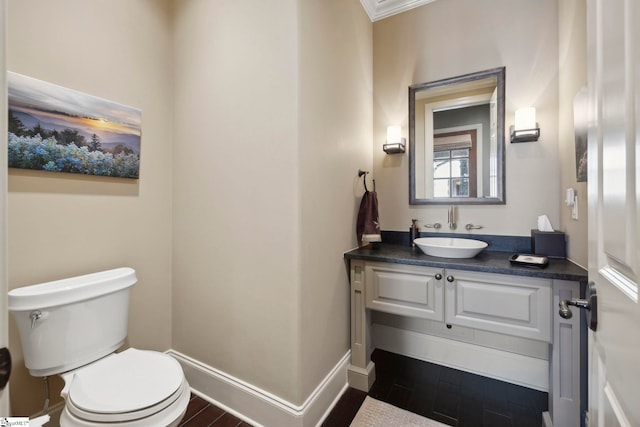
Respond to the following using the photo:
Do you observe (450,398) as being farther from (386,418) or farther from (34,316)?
(34,316)

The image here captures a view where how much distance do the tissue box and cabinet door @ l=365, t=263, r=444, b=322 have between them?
66cm

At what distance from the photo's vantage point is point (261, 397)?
1.50m

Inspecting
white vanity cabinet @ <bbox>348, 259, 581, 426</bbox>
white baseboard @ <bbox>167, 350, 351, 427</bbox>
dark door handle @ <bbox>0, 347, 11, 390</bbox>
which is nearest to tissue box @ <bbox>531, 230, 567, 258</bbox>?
white vanity cabinet @ <bbox>348, 259, 581, 426</bbox>

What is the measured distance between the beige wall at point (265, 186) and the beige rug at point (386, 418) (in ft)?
1.03

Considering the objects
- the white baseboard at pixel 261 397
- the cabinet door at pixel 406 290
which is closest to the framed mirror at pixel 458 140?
the cabinet door at pixel 406 290

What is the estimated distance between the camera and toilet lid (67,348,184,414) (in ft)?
3.30

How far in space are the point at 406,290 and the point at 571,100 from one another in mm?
1438

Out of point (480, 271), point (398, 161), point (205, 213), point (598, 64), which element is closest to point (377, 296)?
point (480, 271)

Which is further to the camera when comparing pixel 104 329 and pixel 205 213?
pixel 205 213

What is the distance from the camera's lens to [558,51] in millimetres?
1715

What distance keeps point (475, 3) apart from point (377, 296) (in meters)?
2.22

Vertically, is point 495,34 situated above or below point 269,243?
above

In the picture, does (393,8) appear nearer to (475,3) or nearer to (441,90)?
(475,3)

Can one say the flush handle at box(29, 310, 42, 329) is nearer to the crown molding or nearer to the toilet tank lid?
the toilet tank lid
